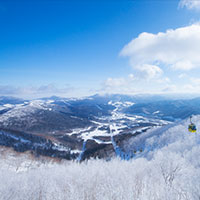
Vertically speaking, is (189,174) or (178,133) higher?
(189,174)

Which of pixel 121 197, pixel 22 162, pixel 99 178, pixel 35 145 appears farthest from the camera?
pixel 35 145

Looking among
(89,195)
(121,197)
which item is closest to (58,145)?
(89,195)

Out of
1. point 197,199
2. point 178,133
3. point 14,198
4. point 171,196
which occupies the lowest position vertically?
point 178,133

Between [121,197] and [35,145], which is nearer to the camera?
[121,197]

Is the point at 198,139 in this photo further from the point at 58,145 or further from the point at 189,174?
the point at 58,145

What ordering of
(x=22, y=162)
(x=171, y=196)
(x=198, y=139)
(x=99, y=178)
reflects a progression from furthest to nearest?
(x=22, y=162)
(x=198, y=139)
(x=99, y=178)
(x=171, y=196)

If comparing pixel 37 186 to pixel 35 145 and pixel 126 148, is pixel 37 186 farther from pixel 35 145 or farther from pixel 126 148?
pixel 35 145

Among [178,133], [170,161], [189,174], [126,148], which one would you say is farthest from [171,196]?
[126,148]

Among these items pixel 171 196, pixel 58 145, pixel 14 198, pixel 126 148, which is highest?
pixel 171 196

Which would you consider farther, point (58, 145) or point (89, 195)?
point (58, 145)
